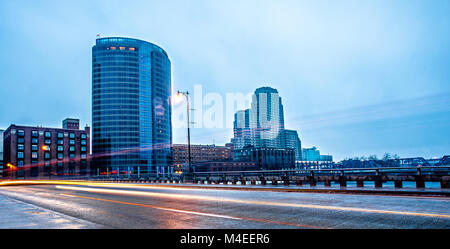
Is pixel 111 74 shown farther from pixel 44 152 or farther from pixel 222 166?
pixel 222 166

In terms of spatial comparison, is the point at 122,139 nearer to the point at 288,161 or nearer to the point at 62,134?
the point at 62,134

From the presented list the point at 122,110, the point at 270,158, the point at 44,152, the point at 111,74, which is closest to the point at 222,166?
the point at 270,158

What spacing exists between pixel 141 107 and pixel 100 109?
18.4m

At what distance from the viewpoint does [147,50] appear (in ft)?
488

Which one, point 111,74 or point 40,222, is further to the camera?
point 111,74

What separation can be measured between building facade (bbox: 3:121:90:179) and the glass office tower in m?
17.1

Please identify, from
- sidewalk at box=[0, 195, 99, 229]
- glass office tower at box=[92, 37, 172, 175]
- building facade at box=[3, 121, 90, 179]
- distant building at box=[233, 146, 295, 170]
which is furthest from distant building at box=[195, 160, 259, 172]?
sidewalk at box=[0, 195, 99, 229]

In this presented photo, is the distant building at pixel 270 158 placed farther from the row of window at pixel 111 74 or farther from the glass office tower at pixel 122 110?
the row of window at pixel 111 74

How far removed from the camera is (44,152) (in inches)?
5610

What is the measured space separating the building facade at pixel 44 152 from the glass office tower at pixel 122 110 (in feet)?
56.1

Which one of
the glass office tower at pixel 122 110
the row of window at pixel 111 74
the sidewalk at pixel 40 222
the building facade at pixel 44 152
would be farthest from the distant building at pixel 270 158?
the sidewalk at pixel 40 222

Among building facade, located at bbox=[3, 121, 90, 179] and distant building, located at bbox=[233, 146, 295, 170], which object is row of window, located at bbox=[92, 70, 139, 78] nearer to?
building facade, located at bbox=[3, 121, 90, 179]

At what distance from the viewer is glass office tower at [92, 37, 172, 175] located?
139625 millimetres

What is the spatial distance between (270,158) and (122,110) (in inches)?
3218
